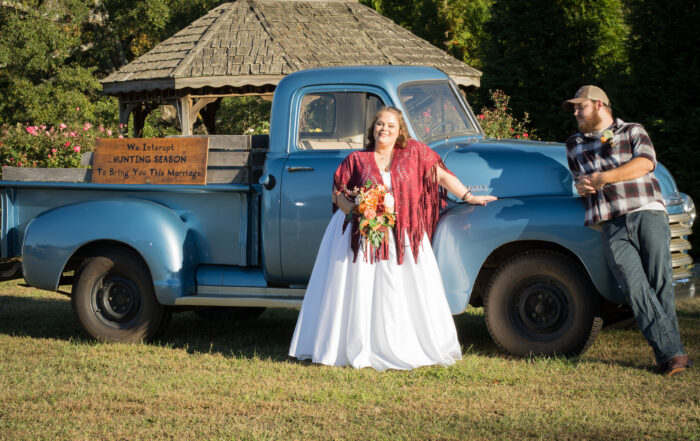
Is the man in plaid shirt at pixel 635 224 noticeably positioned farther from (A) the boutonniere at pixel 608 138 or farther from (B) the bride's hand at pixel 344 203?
(B) the bride's hand at pixel 344 203

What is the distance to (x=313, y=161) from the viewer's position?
6316 mm

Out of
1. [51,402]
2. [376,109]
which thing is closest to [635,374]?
[376,109]

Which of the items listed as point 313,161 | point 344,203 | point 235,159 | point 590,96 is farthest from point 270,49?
A: point 590,96

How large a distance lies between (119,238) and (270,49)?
9720 millimetres

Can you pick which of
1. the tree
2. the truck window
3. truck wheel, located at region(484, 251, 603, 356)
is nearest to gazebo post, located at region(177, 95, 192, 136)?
the tree

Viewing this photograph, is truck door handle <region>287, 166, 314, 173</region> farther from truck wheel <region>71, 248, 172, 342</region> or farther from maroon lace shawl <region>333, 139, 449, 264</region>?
truck wheel <region>71, 248, 172, 342</region>

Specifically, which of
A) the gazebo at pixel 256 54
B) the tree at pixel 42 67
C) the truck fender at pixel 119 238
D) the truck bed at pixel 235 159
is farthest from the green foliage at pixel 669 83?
the tree at pixel 42 67

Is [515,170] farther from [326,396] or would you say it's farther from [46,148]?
[46,148]

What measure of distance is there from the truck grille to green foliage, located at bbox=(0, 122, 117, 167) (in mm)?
9396

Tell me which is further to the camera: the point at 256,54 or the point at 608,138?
the point at 256,54

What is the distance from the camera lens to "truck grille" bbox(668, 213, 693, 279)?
5.77 m

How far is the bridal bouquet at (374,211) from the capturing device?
560 centimetres

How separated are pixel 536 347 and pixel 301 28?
12.2 meters

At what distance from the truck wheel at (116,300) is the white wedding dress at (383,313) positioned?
160 cm
